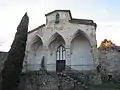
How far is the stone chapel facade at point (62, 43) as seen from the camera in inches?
1047

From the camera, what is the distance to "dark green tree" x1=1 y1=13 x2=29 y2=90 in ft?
43.7

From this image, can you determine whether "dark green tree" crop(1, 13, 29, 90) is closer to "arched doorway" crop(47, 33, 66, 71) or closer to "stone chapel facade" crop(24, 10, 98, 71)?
"stone chapel facade" crop(24, 10, 98, 71)

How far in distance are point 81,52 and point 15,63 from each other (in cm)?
1504

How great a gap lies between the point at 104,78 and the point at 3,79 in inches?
555

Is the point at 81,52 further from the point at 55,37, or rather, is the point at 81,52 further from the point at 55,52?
the point at 55,37

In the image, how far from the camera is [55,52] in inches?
1133

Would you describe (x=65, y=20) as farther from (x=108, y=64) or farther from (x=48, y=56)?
(x=108, y=64)

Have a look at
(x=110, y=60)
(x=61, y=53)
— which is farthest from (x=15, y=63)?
(x=110, y=60)

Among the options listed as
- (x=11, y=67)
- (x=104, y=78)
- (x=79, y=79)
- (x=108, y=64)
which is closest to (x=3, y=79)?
(x=11, y=67)

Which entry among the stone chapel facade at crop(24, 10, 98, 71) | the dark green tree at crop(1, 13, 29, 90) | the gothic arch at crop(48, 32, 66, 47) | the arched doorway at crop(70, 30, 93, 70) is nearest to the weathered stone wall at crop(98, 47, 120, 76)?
the arched doorway at crop(70, 30, 93, 70)

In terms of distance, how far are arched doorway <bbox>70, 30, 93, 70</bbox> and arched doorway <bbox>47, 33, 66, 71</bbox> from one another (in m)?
1.38

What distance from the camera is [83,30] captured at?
26516 millimetres

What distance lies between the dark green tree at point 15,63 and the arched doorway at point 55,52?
13.1 metres

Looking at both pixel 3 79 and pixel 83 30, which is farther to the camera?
pixel 83 30
